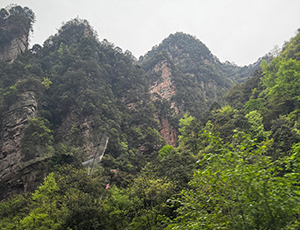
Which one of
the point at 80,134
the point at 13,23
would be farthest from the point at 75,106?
the point at 13,23

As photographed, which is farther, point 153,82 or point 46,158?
point 153,82

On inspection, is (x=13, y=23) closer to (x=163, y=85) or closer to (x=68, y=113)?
(x=68, y=113)

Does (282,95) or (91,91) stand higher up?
(91,91)

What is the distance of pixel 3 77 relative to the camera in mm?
44656

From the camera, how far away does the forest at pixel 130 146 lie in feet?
17.1

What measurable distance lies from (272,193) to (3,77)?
52.9m

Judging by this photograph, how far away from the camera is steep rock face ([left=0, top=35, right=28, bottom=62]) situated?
170ft

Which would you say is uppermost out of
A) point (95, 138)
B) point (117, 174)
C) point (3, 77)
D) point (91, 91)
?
point (3, 77)

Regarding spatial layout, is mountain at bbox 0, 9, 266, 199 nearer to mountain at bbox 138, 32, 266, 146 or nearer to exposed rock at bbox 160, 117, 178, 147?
exposed rock at bbox 160, 117, 178, 147

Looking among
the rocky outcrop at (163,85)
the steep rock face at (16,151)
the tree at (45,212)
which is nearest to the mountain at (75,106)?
the steep rock face at (16,151)

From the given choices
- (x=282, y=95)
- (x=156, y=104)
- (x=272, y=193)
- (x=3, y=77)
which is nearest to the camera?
(x=272, y=193)

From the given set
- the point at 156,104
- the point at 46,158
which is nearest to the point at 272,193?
the point at 46,158

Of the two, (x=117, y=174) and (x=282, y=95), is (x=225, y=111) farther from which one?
(x=117, y=174)

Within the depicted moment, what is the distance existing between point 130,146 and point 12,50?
39037mm
